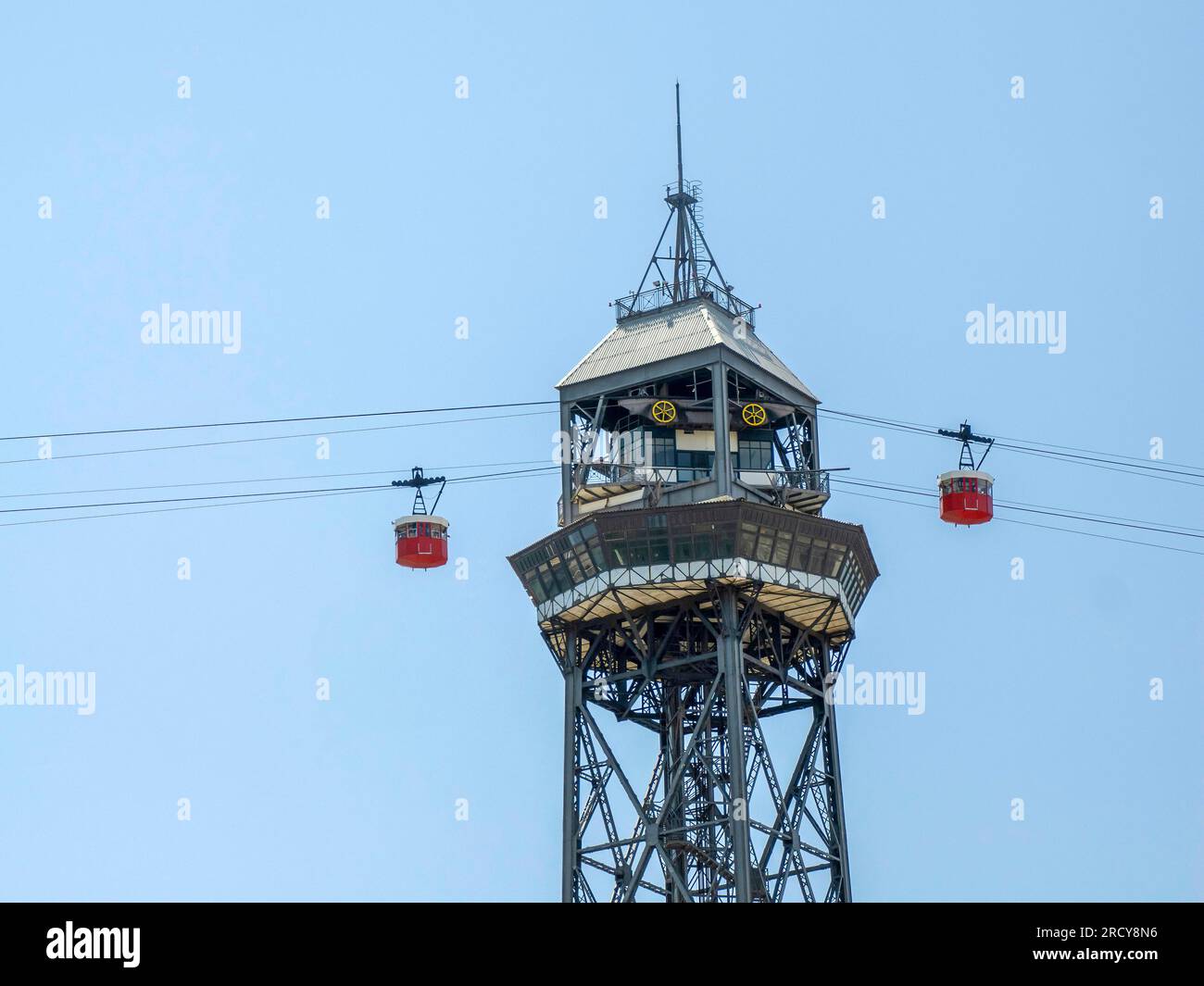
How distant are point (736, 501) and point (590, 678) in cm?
1262

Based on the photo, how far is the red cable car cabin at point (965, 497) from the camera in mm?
108750

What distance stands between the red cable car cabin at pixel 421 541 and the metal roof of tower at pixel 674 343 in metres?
22.2

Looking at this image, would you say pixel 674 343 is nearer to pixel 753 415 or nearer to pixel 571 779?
pixel 753 415

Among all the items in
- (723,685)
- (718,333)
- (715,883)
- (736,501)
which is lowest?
(715,883)

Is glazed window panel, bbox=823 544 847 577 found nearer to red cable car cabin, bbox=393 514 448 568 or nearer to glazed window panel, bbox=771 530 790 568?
glazed window panel, bbox=771 530 790 568

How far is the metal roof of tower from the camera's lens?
4948 inches

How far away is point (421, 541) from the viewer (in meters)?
106

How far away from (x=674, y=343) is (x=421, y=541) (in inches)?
→ 987

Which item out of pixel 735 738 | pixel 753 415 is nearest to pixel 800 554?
pixel 753 415

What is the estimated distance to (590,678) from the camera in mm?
125562

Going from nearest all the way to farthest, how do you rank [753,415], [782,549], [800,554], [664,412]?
[782,549]
[800,554]
[664,412]
[753,415]

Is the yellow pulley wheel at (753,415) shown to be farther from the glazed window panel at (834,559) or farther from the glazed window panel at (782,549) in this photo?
the glazed window panel at (834,559)
